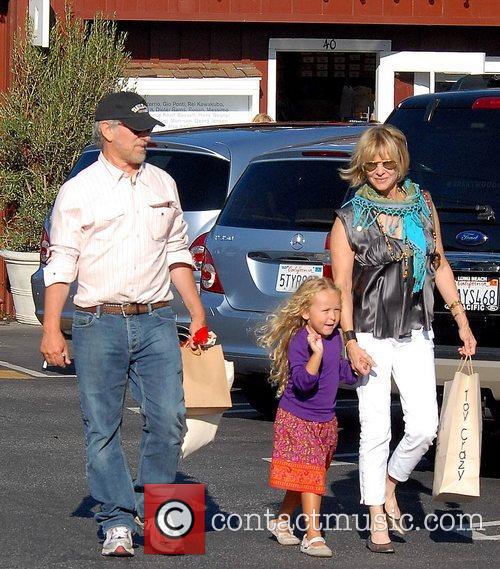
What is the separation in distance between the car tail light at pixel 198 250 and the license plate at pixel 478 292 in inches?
105

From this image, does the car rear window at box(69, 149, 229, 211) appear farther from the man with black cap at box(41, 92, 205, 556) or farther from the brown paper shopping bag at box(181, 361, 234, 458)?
the man with black cap at box(41, 92, 205, 556)

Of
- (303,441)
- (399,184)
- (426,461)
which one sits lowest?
(426,461)

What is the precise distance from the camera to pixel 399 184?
665 centimetres

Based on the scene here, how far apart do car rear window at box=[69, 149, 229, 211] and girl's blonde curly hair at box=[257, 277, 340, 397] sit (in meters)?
4.08

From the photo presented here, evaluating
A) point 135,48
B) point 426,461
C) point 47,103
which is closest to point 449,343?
point 426,461

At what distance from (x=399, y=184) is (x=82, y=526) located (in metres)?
2.16

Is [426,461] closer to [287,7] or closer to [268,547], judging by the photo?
[268,547]

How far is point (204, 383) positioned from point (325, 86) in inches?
468

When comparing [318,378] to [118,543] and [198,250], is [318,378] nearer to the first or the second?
[118,543]

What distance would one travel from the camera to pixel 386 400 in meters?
6.46

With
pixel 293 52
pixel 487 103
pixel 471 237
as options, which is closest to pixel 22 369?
pixel 487 103

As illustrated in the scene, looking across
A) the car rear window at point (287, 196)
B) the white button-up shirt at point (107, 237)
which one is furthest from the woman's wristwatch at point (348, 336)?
the car rear window at point (287, 196)

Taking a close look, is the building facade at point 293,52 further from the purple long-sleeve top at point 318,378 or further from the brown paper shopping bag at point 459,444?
the brown paper shopping bag at point 459,444

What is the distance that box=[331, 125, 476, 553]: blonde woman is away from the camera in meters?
6.45
